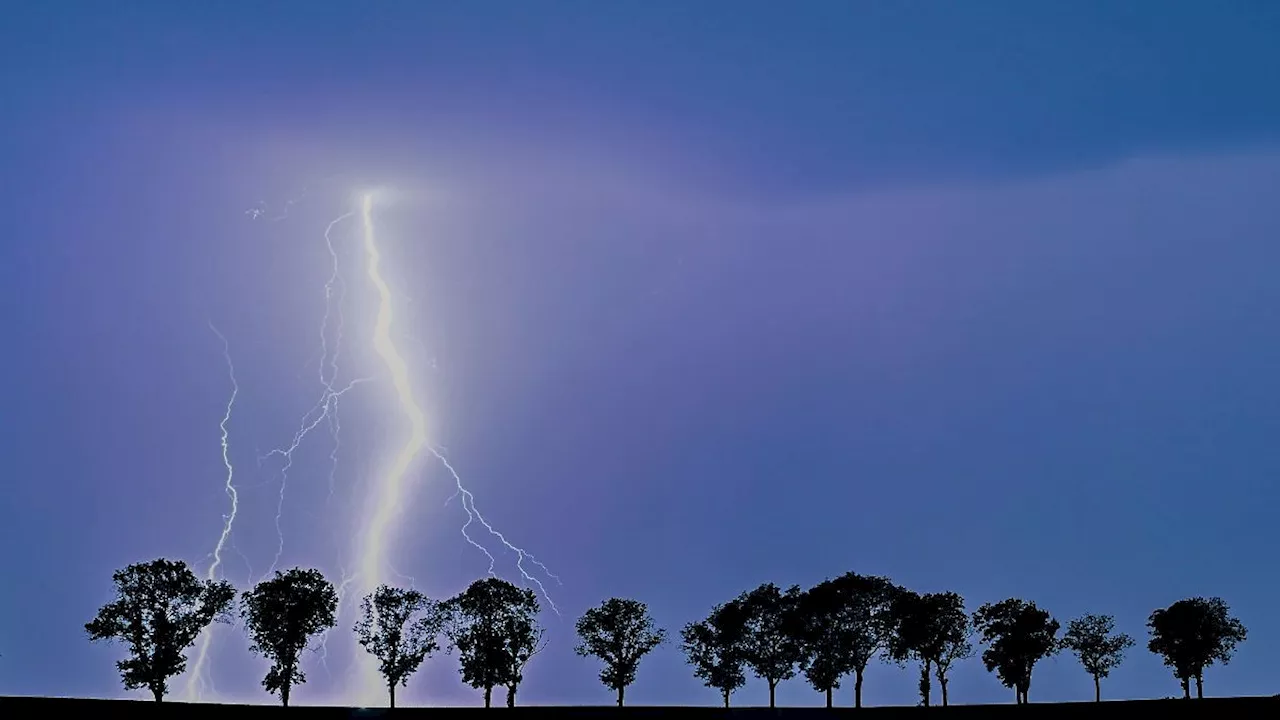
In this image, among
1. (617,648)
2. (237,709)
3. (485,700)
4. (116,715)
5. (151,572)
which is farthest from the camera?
(617,648)

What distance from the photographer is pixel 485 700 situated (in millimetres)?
106562

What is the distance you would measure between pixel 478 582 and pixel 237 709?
2884cm

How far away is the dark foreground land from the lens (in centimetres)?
7912

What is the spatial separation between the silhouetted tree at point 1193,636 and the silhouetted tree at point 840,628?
30.8 meters

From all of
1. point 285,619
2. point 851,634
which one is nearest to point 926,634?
point 851,634

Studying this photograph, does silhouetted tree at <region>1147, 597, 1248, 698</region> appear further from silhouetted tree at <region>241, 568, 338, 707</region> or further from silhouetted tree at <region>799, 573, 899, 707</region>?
silhouetted tree at <region>241, 568, 338, 707</region>

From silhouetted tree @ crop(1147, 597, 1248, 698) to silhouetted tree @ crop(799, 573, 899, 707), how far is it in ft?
101

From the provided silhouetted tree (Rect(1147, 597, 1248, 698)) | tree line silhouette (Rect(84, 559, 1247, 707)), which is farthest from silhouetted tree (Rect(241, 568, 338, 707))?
silhouetted tree (Rect(1147, 597, 1248, 698))

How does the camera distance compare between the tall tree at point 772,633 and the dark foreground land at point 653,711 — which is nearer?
the dark foreground land at point 653,711

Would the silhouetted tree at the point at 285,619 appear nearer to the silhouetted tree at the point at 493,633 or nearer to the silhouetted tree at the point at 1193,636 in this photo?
the silhouetted tree at the point at 493,633

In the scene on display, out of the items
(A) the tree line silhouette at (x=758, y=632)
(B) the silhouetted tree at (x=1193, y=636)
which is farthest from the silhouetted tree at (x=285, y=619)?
(B) the silhouetted tree at (x=1193, y=636)

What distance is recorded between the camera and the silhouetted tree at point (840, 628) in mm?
111000

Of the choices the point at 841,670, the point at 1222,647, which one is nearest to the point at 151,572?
the point at 841,670

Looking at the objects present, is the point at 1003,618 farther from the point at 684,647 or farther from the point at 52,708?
the point at 52,708
